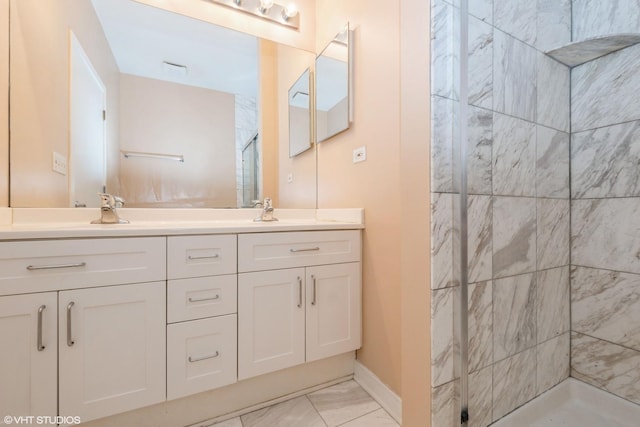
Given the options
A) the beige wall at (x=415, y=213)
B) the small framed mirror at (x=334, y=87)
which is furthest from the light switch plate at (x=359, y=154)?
the beige wall at (x=415, y=213)

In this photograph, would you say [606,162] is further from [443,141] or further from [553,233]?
[443,141]

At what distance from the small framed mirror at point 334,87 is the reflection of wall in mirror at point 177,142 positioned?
567mm

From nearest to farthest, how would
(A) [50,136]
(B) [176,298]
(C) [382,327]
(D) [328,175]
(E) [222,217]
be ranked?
(B) [176,298] < (A) [50,136] < (C) [382,327] < (E) [222,217] < (D) [328,175]

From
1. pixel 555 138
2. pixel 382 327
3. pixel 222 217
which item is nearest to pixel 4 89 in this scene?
pixel 222 217

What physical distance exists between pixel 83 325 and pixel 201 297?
0.37 metres

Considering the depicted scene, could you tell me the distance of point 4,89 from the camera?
3.61 ft

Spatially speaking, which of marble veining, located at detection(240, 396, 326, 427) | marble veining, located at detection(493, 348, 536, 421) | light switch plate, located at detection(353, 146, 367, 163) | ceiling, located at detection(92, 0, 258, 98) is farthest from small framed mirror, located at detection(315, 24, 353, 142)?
marble veining, located at detection(240, 396, 326, 427)

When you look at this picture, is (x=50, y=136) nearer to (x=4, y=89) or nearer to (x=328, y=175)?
(x=4, y=89)

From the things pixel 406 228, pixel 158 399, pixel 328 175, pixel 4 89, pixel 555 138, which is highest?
pixel 4 89

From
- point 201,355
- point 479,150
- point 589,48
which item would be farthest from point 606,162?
point 201,355

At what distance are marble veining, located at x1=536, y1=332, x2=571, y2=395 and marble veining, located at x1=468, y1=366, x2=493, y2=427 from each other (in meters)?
0.35

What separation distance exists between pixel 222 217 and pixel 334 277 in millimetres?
752

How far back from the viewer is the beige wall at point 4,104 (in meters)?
1.08

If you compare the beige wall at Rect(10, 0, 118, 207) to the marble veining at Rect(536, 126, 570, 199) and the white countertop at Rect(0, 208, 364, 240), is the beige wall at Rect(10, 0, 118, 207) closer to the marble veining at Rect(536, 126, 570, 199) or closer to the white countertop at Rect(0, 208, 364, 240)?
the white countertop at Rect(0, 208, 364, 240)
